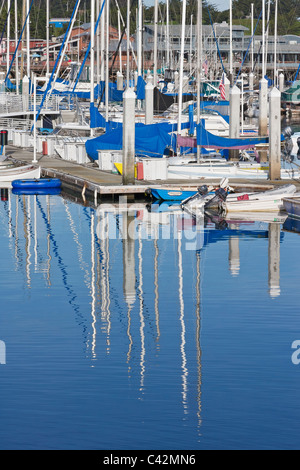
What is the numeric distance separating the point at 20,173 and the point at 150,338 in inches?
973

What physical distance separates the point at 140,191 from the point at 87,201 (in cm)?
269

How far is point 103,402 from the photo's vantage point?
15.7 m

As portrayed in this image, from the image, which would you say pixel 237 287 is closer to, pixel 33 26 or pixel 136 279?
pixel 136 279

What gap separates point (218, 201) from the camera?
35.4 m

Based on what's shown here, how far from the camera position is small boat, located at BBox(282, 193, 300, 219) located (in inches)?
1323

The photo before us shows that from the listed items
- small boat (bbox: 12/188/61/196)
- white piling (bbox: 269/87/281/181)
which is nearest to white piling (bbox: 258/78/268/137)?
white piling (bbox: 269/87/281/181)

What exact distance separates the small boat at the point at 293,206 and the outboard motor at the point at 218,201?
217cm

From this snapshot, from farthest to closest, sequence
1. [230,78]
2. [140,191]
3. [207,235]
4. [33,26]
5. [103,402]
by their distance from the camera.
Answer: [33,26], [230,78], [140,191], [207,235], [103,402]

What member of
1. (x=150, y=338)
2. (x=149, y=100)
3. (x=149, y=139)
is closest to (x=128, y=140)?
(x=149, y=139)

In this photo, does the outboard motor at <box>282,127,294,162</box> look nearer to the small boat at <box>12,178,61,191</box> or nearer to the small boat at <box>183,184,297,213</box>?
the small boat at <box>183,184,297,213</box>

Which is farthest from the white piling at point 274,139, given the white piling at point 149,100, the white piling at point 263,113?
the white piling at point 263,113

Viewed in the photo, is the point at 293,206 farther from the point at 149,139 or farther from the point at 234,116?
the point at 234,116

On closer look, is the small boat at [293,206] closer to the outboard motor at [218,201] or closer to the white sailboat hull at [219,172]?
the outboard motor at [218,201]

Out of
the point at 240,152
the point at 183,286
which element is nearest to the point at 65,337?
the point at 183,286
